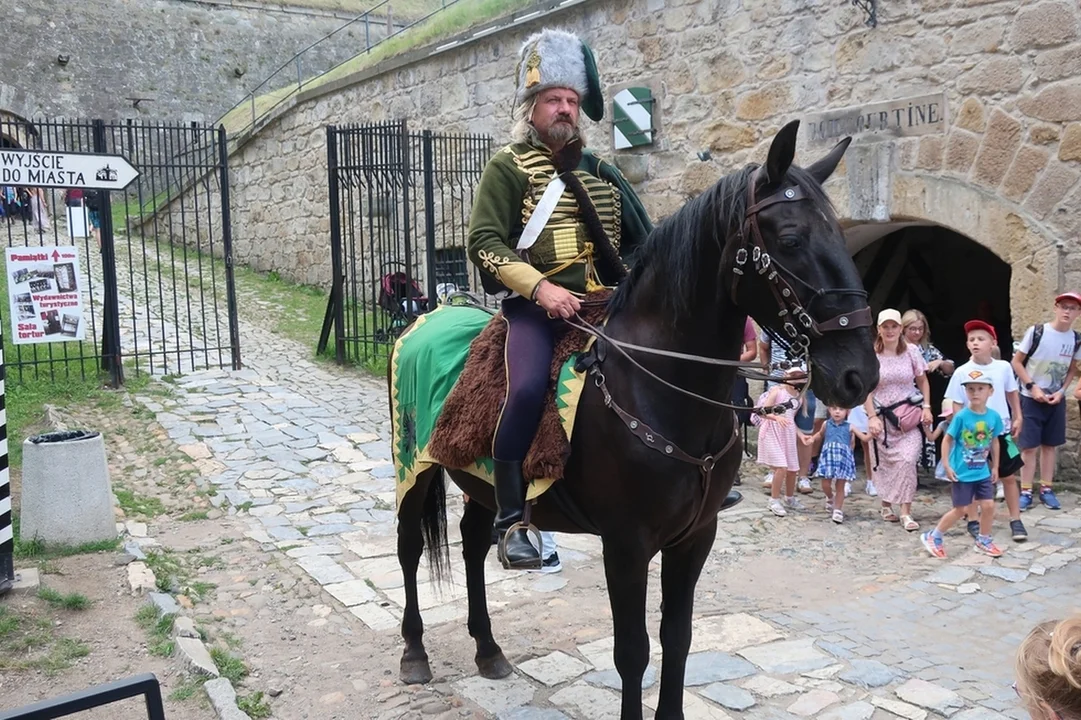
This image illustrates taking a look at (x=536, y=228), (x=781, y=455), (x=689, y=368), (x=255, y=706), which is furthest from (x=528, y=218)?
(x=781, y=455)

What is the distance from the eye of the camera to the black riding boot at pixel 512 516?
376cm

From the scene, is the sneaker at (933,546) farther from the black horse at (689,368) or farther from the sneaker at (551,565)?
the black horse at (689,368)

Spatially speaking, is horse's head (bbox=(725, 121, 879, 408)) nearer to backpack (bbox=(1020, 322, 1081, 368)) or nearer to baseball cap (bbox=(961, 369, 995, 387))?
baseball cap (bbox=(961, 369, 995, 387))

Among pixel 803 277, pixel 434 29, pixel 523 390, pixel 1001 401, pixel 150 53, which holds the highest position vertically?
pixel 150 53

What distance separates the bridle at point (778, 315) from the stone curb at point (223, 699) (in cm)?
219

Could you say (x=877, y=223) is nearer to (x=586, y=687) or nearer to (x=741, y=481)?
(x=741, y=481)

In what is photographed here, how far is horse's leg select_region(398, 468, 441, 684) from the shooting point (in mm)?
4656

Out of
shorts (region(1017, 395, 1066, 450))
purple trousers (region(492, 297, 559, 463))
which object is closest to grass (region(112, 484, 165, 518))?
purple trousers (region(492, 297, 559, 463))

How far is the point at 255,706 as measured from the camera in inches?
170

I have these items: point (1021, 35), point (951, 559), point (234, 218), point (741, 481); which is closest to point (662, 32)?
point (1021, 35)

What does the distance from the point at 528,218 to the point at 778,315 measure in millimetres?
1275

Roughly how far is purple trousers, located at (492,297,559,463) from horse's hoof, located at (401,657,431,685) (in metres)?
1.48

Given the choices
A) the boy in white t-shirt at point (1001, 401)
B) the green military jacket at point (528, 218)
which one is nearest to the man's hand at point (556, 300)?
the green military jacket at point (528, 218)

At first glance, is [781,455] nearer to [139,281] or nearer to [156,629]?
[156,629]
